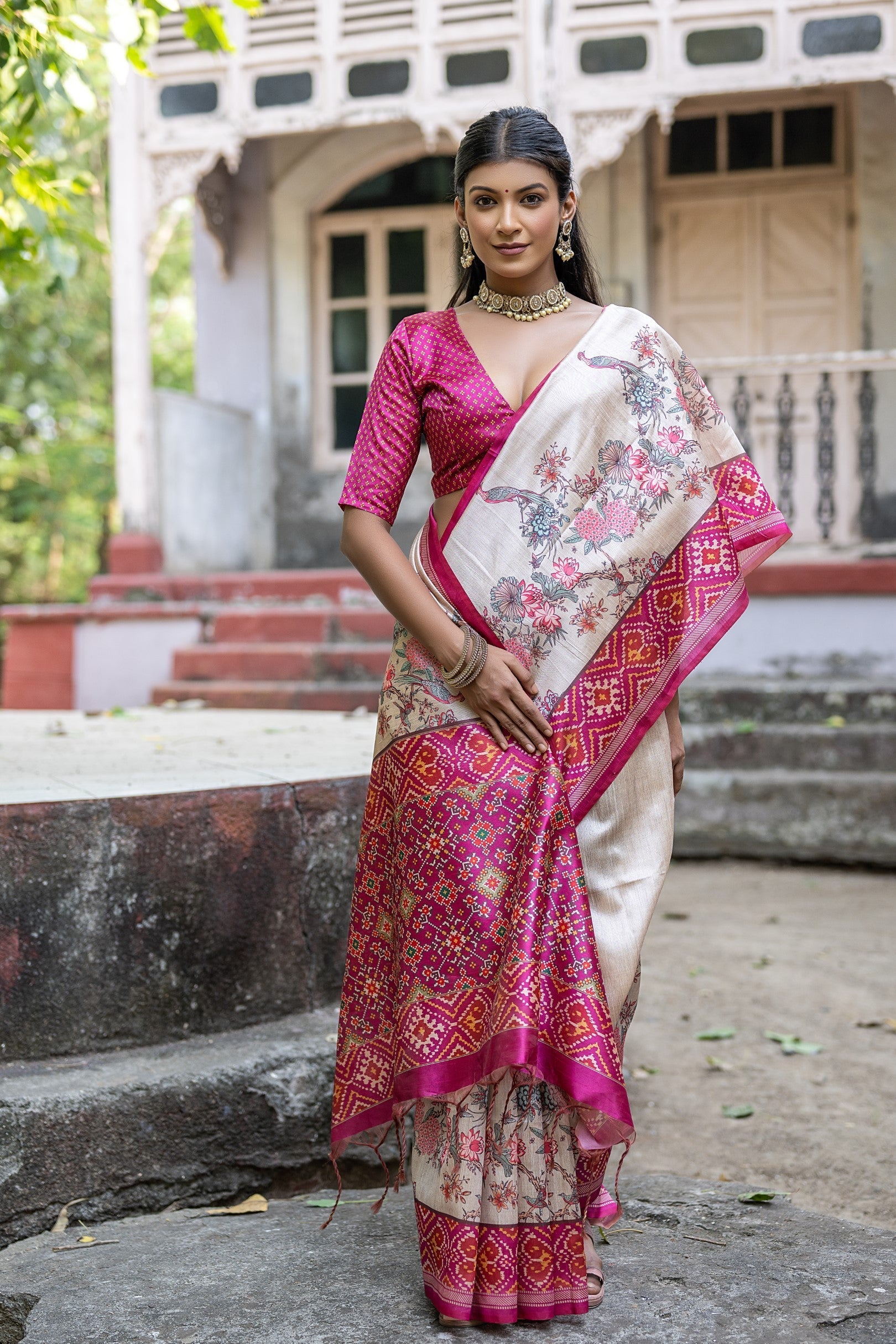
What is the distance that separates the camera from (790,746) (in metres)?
5.68

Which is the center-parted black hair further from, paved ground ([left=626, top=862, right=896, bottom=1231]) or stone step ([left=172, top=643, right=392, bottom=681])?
stone step ([left=172, top=643, right=392, bottom=681])

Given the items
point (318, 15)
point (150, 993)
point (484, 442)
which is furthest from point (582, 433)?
point (318, 15)

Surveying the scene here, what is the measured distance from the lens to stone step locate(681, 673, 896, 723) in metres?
5.75

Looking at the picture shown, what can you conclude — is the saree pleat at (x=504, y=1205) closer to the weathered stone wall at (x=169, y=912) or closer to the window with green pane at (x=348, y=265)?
the weathered stone wall at (x=169, y=912)

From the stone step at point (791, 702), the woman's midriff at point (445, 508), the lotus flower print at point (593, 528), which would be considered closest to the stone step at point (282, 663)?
the stone step at point (791, 702)

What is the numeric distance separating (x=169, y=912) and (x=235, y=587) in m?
5.00

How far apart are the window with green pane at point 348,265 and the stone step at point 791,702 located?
13.5 feet

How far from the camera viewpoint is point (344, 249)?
859cm

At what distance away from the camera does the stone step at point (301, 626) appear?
21.4ft

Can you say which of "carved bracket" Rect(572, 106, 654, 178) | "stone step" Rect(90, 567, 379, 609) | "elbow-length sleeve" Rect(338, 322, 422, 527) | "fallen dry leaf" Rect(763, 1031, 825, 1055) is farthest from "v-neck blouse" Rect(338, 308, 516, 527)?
"carved bracket" Rect(572, 106, 654, 178)

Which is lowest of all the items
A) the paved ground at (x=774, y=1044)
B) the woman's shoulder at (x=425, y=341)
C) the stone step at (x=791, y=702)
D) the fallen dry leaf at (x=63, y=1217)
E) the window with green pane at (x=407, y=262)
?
the paved ground at (x=774, y=1044)

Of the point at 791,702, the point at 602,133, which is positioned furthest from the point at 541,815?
the point at 602,133

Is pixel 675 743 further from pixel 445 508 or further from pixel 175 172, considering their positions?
pixel 175 172

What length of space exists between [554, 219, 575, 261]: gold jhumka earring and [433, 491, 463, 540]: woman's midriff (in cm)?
39
